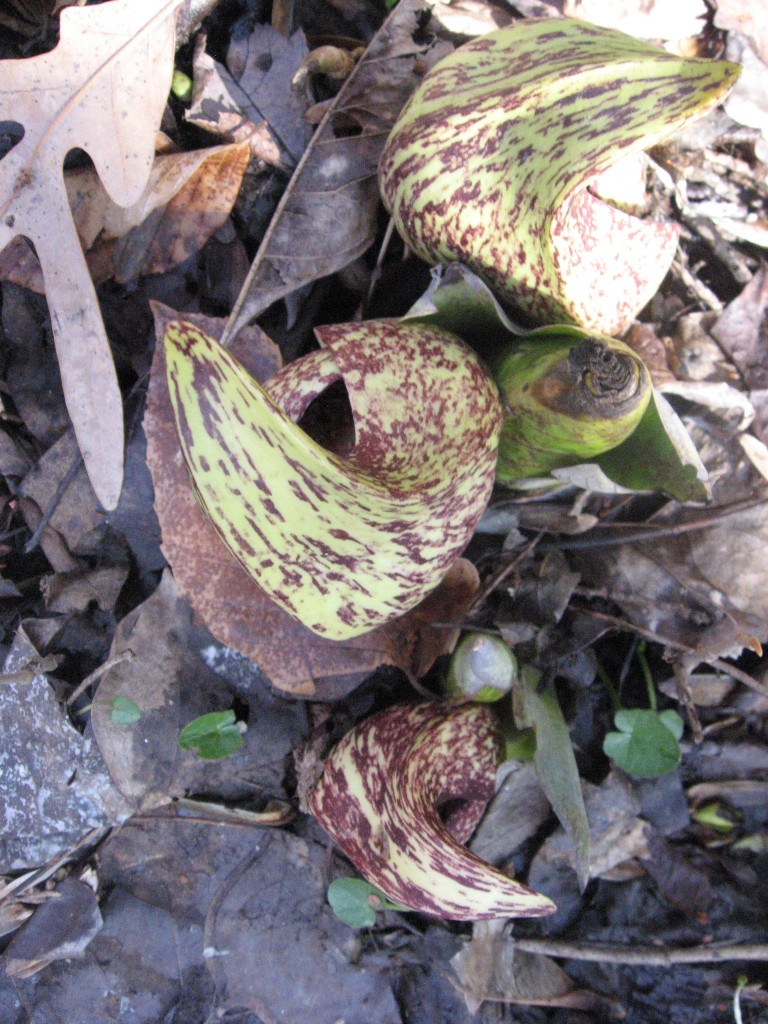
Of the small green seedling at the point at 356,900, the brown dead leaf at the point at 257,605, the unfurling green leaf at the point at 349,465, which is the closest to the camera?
the unfurling green leaf at the point at 349,465

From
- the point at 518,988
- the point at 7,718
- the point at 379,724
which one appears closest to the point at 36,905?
the point at 7,718

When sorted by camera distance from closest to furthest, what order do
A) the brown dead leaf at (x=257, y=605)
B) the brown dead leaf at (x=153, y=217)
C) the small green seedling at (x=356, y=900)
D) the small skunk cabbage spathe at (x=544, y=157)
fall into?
1. the small skunk cabbage spathe at (x=544, y=157)
2. the brown dead leaf at (x=257, y=605)
3. the brown dead leaf at (x=153, y=217)
4. the small green seedling at (x=356, y=900)

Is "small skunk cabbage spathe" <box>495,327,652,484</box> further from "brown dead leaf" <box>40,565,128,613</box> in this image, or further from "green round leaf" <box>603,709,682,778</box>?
"brown dead leaf" <box>40,565,128,613</box>

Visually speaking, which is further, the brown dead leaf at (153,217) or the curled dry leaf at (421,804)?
the brown dead leaf at (153,217)

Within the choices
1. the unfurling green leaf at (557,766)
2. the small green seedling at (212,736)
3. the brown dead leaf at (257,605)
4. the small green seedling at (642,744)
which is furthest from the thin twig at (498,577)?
the small green seedling at (212,736)

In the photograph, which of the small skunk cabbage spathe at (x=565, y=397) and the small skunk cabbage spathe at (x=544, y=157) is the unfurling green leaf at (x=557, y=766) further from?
the small skunk cabbage spathe at (x=544, y=157)

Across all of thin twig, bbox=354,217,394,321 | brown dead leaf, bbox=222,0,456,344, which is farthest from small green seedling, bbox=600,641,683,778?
brown dead leaf, bbox=222,0,456,344

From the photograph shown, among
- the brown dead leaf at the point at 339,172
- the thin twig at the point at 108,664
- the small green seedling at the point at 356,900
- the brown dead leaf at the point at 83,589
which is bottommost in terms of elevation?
the small green seedling at the point at 356,900
